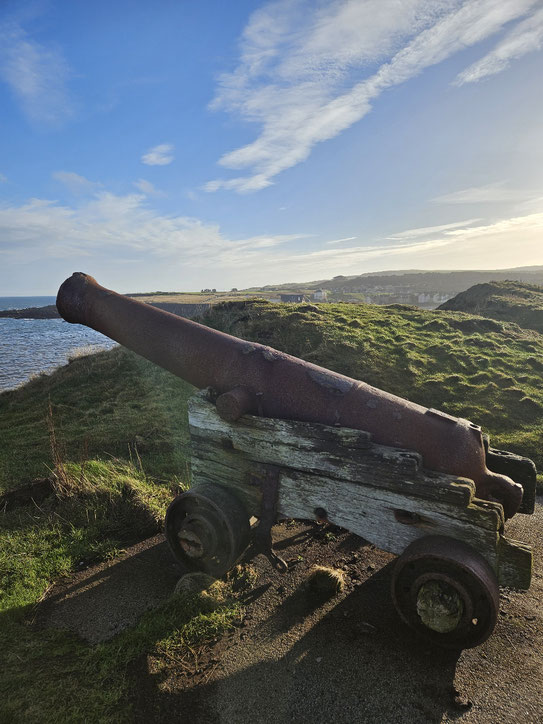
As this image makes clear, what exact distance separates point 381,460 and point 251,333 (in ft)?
44.7

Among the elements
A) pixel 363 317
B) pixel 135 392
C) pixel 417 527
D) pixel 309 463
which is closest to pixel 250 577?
pixel 309 463

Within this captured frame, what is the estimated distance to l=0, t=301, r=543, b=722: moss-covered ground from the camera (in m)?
2.96

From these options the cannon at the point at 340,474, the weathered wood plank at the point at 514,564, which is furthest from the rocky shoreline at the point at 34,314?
the weathered wood plank at the point at 514,564

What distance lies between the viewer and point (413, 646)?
10.5 ft

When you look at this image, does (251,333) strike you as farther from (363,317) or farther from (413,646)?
(413,646)

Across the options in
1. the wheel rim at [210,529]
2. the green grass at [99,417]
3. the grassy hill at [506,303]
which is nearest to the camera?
the wheel rim at [210,529]

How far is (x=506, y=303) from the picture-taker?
2664cm

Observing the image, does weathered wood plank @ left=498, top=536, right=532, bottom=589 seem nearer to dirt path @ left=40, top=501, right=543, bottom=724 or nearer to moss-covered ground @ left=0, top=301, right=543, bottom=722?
dirt path @ left=40, top=501, right=543, bottom=724

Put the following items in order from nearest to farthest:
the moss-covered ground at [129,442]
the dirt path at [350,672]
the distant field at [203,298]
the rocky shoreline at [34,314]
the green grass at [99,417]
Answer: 1. the dirt path at [350,672]
2. the moss-covered ground at [129,442]
3. the green grass at [99,417]
4. the distant field at [203,298]
5. the rocky shoreline at [34,314]

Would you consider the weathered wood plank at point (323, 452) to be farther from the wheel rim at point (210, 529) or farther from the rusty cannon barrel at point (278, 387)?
the wheel rim at point (210, 529)

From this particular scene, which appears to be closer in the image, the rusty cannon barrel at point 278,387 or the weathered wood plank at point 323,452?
the weathered wood plank at point 323,452

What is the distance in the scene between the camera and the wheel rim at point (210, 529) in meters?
3.70

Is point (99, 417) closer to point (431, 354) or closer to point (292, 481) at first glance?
point (292, 481)

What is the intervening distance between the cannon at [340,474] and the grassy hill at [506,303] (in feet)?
77.3
